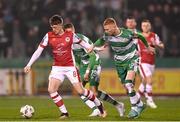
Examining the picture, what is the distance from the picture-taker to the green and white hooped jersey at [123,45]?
54.2ft

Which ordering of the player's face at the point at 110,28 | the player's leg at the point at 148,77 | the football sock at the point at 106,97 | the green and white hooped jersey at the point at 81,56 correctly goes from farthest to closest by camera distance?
the player's leg at the point at 148,77 < the green and white hooped jersey at the point at 81,56 < the football sock at the point at 106,97 < the player's face at the point at 110,28

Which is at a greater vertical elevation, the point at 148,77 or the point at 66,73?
the point at 66,73

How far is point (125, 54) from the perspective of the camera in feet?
55.1

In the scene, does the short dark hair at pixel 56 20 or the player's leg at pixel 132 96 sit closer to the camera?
the short dark hair at pixel 56 20

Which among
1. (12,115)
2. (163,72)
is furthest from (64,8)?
(12,115)

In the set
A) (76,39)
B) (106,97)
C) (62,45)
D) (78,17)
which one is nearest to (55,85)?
(62,45)

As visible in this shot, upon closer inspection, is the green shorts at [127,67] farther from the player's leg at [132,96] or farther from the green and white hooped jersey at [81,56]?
the green and white hooped jersey at [81,56]

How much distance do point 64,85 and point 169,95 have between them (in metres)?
4.50

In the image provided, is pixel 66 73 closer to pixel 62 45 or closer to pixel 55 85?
pixel 55 85

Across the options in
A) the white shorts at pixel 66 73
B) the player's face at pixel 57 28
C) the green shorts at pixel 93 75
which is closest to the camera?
the player's face at pixel 57 28

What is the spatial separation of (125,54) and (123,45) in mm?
296

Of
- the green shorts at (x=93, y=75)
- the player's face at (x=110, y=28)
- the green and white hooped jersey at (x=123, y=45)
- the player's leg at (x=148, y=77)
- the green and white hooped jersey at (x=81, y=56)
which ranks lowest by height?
the player's leg at (x=148, y=77)

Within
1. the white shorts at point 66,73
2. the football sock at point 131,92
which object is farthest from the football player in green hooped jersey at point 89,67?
the white shorts at point 66,73

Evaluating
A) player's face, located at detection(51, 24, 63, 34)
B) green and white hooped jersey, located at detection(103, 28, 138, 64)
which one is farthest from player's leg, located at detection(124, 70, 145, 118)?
player's face, located at detection(51, 24, 63, 34)
